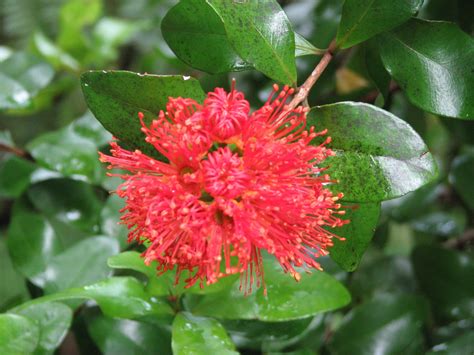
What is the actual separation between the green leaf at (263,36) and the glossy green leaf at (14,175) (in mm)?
778

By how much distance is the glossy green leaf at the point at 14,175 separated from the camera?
55.4 inches

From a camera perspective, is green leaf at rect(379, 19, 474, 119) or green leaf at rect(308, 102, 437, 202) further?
green leaf at rect(379, 19, 474, 119)

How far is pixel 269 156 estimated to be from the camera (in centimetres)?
78

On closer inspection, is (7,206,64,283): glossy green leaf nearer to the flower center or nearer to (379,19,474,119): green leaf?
the flower center

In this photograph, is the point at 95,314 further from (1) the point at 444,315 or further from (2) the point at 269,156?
(1) the point at 444,315

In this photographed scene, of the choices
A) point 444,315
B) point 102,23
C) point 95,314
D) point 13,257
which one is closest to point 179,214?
point 95,314

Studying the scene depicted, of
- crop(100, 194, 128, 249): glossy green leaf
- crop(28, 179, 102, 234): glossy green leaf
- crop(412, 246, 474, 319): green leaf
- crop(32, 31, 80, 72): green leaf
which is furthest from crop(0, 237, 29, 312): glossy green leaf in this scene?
crop(412, 246, 474, 319): green leaf

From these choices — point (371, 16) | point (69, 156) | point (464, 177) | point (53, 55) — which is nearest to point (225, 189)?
point (371, 16)

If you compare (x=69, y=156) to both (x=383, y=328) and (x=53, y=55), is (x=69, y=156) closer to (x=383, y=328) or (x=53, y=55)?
(x=53, y=55)

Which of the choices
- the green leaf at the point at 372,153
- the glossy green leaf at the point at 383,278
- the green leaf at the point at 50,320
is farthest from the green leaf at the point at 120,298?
the glossy green leaf at the point at 383,278

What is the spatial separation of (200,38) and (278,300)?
44 centimetres

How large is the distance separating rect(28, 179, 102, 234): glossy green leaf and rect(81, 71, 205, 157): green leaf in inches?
19.3

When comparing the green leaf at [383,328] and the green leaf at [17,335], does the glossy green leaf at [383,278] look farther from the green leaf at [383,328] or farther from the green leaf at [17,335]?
the green leaf at [17,335]

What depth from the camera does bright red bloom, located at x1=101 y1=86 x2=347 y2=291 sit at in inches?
30.1
